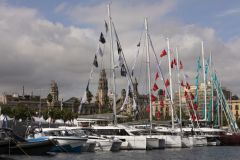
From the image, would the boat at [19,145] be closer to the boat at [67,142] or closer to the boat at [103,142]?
the boat at [67,142]

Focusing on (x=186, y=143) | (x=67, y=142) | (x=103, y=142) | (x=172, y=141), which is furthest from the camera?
→ (x=186, y=143)

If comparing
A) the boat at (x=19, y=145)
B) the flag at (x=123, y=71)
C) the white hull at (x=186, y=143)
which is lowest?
the white hull at (x=186, y=143)

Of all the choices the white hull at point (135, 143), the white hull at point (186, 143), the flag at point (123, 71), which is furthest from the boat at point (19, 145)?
the white hull at point (186, 143)

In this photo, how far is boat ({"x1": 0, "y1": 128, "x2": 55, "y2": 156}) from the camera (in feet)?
166

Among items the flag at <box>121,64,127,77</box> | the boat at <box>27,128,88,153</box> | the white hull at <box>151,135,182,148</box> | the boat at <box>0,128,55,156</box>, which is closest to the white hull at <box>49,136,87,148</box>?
the boat at <box>27,128,88,153</box>

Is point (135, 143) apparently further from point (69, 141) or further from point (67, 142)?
point (67, 142)

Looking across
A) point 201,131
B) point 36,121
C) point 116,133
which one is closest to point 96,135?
point 116,133

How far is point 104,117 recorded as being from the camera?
82812mm

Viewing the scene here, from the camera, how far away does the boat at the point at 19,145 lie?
166 ft

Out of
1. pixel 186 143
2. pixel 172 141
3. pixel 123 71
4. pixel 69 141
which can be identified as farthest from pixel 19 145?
pixel 186 143

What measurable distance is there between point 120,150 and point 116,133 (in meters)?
3.23

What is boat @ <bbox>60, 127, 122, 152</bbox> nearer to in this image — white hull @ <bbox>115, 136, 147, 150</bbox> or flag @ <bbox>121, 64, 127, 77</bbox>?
white hull @ <bbox>115, 136, 147, 150</bbox>

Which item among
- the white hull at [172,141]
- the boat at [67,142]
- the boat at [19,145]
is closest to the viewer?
the boat at [19,145]

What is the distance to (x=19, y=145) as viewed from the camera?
52656mm
